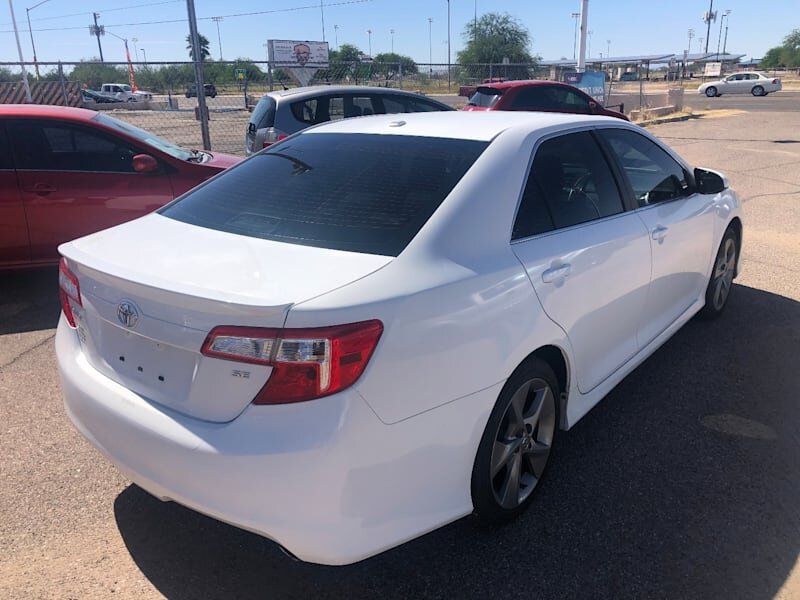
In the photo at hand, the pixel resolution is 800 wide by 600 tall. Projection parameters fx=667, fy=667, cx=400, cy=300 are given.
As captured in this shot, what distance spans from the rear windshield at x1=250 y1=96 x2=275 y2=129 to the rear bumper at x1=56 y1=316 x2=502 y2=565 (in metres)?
7.46

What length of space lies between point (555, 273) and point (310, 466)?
1.32 metres


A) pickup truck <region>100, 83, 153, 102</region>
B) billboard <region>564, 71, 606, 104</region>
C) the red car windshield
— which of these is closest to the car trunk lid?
the red car windshield

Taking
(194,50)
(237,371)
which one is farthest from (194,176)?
(194,50)

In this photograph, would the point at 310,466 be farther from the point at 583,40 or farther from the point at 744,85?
the point at 744,85

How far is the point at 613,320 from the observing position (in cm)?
323

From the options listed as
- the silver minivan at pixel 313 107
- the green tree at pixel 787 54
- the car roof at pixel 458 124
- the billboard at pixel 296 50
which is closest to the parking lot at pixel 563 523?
the car roof at pixel 458 124

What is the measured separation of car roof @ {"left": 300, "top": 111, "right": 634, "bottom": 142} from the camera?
3002 millimetres

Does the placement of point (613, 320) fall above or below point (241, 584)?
above

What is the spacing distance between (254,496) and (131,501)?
1.26m

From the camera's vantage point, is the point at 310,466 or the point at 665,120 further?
the point at 665,120

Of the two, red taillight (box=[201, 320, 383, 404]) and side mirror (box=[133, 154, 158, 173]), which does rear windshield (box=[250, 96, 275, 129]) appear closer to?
side mirror (box=[133, 154, 158, 173])

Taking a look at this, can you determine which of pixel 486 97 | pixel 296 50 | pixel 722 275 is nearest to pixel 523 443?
pixel 722 275

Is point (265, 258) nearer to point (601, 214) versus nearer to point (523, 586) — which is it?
point (523, 586)

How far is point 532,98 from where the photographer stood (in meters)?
13.7
